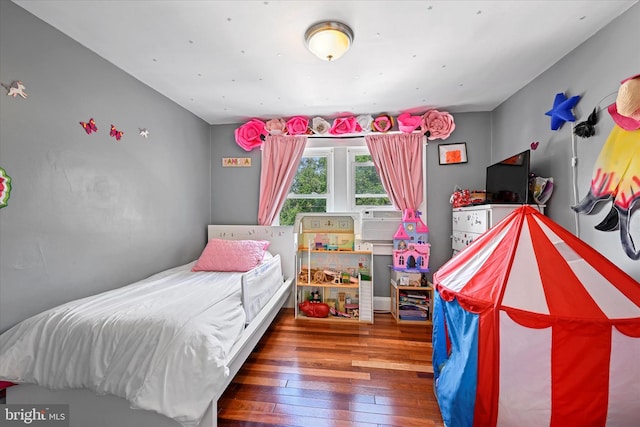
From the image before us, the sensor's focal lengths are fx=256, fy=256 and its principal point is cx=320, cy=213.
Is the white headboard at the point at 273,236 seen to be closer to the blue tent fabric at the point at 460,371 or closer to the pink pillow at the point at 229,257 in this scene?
the pink pillow at the point at 229,257

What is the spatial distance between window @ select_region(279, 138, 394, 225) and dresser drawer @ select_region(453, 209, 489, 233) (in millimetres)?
774

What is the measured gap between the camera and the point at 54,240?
1.69m

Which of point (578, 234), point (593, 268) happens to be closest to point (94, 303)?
point (593, 268)

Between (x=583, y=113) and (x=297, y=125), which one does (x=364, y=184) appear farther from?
(x=583, y=113)

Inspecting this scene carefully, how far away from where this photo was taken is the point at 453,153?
3.10 meters

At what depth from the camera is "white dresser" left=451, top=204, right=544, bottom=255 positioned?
2230mm

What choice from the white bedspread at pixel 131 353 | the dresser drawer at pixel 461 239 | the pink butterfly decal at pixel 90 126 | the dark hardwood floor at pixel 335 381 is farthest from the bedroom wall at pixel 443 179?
the white bedspread at pixel 131 353

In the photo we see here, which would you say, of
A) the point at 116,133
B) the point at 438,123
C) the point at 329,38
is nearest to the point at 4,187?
the point at 116,133

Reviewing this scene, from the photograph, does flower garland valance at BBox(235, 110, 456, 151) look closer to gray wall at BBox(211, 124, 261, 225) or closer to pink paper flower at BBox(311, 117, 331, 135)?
pink paper flower at BBox(311, 117, 331, 135)

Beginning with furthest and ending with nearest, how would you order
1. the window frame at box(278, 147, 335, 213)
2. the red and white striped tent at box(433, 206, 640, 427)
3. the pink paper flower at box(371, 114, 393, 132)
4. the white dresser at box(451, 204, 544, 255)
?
the window frame at box(278, 147, 335, 213)
the pink paper flower at box(371, 114, 393, 132)
the white dresser at box(451, 204, 544, 255)
the red and white striped tent at box(433, 206, 640, 427)

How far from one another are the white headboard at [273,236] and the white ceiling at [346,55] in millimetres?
1508

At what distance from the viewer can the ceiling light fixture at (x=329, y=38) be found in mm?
1627

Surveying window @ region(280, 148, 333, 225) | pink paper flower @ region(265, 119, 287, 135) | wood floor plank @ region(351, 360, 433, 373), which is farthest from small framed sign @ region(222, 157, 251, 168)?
wood floor plank @ region(351, 360, 433, 373)

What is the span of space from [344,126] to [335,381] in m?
2.60
